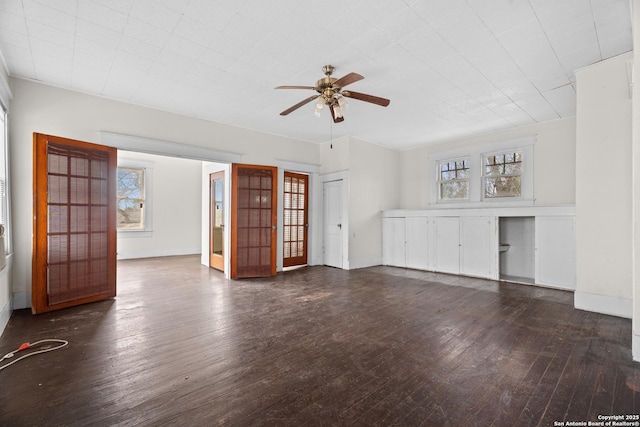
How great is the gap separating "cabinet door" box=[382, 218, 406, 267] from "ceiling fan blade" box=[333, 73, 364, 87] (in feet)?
14.4

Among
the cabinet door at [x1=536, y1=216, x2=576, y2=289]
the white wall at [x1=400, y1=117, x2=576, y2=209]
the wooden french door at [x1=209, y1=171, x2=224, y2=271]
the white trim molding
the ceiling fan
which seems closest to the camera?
the ceiling fan

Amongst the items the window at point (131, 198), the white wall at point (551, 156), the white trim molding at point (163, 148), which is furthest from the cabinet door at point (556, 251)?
the window at point (131, 198)

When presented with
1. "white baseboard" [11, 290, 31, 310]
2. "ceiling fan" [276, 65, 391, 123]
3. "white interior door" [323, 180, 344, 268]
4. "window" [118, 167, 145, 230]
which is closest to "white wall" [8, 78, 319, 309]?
"white baseboard" [11, 290, 31, 310]

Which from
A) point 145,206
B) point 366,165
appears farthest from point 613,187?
point 145,206

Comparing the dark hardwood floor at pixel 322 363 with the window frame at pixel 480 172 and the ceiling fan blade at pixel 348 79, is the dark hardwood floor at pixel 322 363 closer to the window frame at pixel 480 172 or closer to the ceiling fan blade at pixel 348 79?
the window frame at pixel 480 172

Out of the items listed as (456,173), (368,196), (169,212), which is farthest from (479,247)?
(169,212)

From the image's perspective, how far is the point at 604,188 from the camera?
133 inches

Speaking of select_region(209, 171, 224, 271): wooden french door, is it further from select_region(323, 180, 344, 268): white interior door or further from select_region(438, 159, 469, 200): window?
select_region(438, 159, 469, 200): window

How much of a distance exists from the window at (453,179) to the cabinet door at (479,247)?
3.37 ft

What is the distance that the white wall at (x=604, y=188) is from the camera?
3.26 meters

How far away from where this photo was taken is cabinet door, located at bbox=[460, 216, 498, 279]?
17.6 feet

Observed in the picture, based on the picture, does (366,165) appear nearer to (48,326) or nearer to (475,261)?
(475,261)

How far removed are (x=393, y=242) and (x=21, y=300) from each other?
6381 mm

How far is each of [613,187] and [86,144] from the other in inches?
Answer: 257
